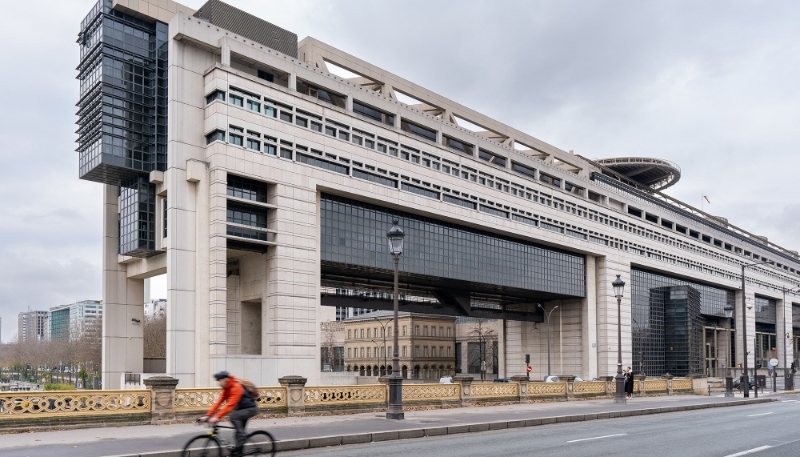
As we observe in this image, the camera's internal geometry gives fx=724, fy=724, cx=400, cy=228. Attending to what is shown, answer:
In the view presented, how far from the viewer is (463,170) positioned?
57.1 meters

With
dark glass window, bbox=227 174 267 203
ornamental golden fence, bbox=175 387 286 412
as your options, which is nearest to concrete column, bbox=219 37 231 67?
dark glass window, bbox=227 174 267 203

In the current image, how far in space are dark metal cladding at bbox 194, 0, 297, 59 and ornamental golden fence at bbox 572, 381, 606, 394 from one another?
26.6m

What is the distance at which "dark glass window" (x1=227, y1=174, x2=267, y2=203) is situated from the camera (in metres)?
41.8

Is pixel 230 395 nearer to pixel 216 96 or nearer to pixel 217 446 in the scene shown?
pixel 217 446

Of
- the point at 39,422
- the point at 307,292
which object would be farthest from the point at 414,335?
the point at 39,422

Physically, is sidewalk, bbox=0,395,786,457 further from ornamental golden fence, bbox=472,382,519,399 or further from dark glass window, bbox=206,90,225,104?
dark glass window, bbox=206,90,225,104

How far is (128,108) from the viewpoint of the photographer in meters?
41.7

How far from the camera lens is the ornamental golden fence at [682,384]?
46.1 meters

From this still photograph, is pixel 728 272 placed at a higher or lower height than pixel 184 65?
lower

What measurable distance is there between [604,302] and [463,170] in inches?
990

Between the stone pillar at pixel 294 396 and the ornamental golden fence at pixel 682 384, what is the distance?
2997cm

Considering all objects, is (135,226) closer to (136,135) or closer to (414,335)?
(136,135)

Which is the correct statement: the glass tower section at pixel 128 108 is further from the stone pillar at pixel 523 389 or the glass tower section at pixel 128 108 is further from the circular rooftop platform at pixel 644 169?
the circular rooftop platform at pixel 644 169

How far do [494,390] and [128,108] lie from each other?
26063 mm
